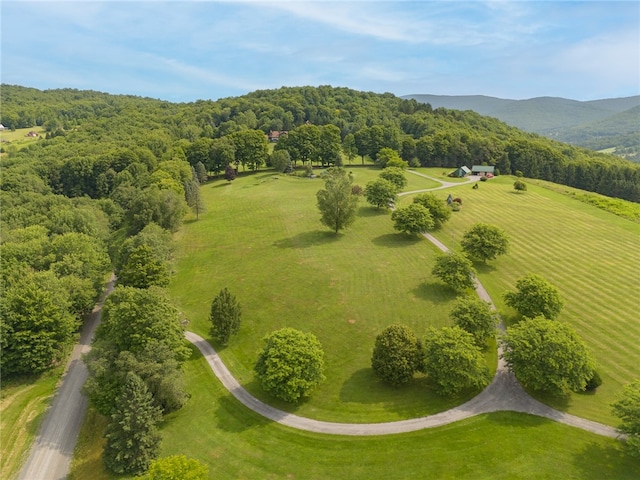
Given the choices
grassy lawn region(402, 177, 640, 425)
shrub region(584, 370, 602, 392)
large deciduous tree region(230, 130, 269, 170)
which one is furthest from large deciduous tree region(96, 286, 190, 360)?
large deciduous tree region(230, 130, 269, 170)

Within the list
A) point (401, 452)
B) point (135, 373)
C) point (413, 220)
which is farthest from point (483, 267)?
point (135, 373)

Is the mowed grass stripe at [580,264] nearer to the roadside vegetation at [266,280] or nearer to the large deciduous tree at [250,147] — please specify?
the roadside vegetation at [266,280]

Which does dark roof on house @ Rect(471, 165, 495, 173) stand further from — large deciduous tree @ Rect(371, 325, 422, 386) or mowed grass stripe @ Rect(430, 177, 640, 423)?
large deciduous tree @ Rect(371, 325, 422, 386)

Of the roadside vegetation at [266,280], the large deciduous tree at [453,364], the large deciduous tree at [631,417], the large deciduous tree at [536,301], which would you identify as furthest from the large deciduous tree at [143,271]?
the large deciduous tree at [631,417]

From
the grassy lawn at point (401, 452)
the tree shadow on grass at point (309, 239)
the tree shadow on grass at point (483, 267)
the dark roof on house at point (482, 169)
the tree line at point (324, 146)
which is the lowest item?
the grassy lawn at point (401, 452)

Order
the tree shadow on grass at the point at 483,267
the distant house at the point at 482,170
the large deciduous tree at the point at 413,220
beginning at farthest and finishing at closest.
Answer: the distant house at the point at 482,170 → the large deciduous tree at the point at 413,220 → the tree shadow on grass at the point at 483,267

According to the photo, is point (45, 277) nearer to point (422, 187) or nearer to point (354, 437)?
point (354, 437)

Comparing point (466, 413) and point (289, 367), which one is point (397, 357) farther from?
point (289, 367)
